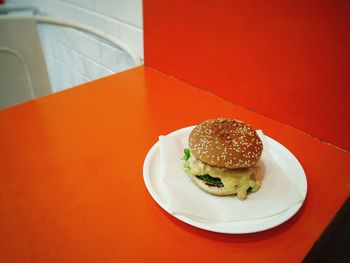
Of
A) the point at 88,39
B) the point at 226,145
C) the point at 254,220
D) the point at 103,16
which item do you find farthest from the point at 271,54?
the point at 88,39

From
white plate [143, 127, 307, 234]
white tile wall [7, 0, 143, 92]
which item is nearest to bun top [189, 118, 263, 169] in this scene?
white plate [143, 127, 307, 234]

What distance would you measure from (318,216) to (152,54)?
Result: 1.05 metres

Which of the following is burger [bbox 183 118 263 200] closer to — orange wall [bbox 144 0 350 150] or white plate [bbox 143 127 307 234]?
white plate [bbox 143 127 307 234]

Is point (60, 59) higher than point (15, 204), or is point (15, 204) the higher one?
point (15, 204)

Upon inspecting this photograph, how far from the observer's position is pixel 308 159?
89 cm

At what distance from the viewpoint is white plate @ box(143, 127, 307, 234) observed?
2.05ft

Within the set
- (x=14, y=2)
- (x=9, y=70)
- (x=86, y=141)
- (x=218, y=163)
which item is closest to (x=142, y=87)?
(x=86, y=141)

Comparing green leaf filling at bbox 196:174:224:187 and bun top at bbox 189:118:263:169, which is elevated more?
bun top at bbox 189:118:263:169

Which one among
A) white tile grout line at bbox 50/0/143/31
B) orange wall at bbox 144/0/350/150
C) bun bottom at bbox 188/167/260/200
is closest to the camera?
bun bottom at bbox 188/167/260/200

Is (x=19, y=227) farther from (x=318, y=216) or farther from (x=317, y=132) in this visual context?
(x=317, y=132)

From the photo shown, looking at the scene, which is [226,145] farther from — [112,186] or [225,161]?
[112,186]

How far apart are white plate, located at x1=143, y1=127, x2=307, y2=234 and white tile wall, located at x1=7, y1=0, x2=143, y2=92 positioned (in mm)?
960

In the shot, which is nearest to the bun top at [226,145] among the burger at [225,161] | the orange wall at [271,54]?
the burger at [225,161]

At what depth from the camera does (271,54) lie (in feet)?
3.18
